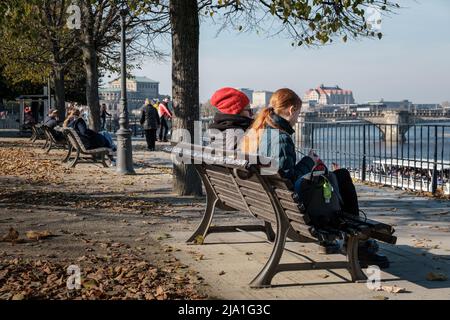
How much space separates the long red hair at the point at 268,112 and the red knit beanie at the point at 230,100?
4.09ft

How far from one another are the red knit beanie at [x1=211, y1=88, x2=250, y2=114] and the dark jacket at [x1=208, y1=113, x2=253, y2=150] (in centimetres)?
7

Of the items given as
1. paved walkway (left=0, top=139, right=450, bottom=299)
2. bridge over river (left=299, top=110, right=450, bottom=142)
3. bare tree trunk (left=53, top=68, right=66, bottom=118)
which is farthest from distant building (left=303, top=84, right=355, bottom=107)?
paved walkway (left=0, top=139, right=450, bottom=299)

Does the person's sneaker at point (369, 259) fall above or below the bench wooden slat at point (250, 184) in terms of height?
below

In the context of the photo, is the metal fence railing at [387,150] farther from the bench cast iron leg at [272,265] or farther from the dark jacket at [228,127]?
the bench cast iron leg at [272,265]

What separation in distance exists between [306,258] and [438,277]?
1.22m

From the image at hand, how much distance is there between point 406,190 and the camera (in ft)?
42.0

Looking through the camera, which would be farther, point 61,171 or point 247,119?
point 61,171

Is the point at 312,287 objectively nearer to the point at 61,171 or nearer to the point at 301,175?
the point at 301,175

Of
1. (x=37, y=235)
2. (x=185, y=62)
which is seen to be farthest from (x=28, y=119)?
(x=37, y=235)

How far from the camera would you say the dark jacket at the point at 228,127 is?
22.3 ft

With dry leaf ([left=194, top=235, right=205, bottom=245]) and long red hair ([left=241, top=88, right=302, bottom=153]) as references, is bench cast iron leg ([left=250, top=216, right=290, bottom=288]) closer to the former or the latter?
long red hair ([left=241, top=88, right=302, bottom=153])

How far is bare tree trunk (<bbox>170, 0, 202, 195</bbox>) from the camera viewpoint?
10156mm

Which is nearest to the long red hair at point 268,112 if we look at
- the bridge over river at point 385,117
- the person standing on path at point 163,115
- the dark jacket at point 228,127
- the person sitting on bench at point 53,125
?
the dark jacket at point 228,127
